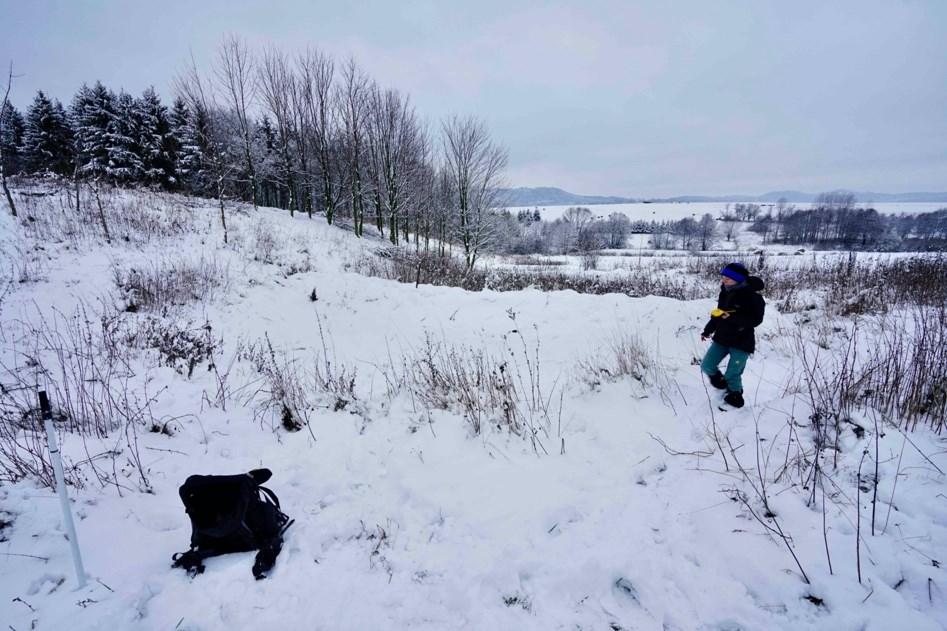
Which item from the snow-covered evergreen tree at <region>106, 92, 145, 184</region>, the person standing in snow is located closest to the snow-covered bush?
the person standing in snow

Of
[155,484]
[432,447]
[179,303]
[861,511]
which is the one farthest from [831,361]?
[179,303]

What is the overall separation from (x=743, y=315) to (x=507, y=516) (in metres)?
3.43

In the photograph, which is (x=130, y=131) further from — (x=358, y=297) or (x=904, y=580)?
(x=904, y=580)

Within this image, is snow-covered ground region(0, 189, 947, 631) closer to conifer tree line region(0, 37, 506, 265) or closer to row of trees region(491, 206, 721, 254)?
conifer tree line region(0, 37, 506, 265)

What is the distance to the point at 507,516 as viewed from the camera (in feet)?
9.05

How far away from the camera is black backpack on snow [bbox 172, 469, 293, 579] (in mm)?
2363

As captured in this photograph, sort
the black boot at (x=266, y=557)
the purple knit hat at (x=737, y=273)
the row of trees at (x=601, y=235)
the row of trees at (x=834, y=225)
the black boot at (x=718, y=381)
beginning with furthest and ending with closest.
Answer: the row of trees at (x=601, y=235) → the row of trees at (x=834, y=225) → the black boot at (x=718, y=381) → the purple knit hat at (x=737, y=273) → the black boot at (x=266, y=557)

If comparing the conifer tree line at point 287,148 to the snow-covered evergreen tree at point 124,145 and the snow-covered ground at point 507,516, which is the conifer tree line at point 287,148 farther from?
the snow-covered ground at point 507,516

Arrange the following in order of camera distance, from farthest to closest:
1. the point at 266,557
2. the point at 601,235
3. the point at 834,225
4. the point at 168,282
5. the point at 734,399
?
the point at 601,235
the point at 834,225
the point at 168,282
the point at 734,399
the point at 266,557

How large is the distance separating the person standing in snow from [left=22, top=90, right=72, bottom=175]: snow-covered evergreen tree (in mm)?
41197

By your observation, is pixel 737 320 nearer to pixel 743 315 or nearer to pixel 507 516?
pixel 743 315

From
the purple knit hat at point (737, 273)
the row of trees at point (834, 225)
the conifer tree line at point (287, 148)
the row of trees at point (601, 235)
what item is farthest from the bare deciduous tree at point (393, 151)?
the row of trees at point (834, 225)

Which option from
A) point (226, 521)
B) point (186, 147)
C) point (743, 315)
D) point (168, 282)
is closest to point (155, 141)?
point (186, 147)

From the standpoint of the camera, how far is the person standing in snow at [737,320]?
3.97 metres
